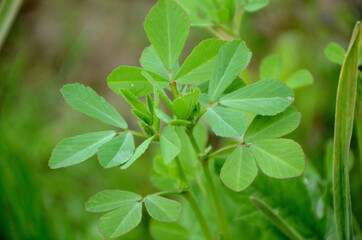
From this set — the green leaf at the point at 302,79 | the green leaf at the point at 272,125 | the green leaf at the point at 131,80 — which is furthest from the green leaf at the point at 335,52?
the green leaf at the point at 131,80

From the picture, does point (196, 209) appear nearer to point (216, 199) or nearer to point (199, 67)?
point (216, 199)

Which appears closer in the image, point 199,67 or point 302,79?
point 199,67

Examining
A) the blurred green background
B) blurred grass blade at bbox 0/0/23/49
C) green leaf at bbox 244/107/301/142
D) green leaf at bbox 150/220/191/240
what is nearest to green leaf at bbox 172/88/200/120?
green leaf at bbox 244/107/301/142

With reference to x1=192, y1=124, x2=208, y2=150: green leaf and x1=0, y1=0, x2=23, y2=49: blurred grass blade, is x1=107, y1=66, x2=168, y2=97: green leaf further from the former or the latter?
x1=0, y1=0, x2=23, y2=49: blurred grass blade

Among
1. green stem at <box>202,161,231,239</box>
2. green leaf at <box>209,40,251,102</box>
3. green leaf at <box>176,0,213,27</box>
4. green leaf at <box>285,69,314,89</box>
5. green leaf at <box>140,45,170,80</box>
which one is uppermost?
green leaf at <box>176,0,213,27</box>

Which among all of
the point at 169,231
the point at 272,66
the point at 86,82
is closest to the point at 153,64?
the point at 272,66

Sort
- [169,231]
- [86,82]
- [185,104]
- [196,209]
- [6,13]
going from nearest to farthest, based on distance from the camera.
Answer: [185,104] → [196,209] → [169,231] → [6,13] → [86,82]

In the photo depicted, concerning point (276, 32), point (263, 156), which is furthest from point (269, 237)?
point (276, 32)
